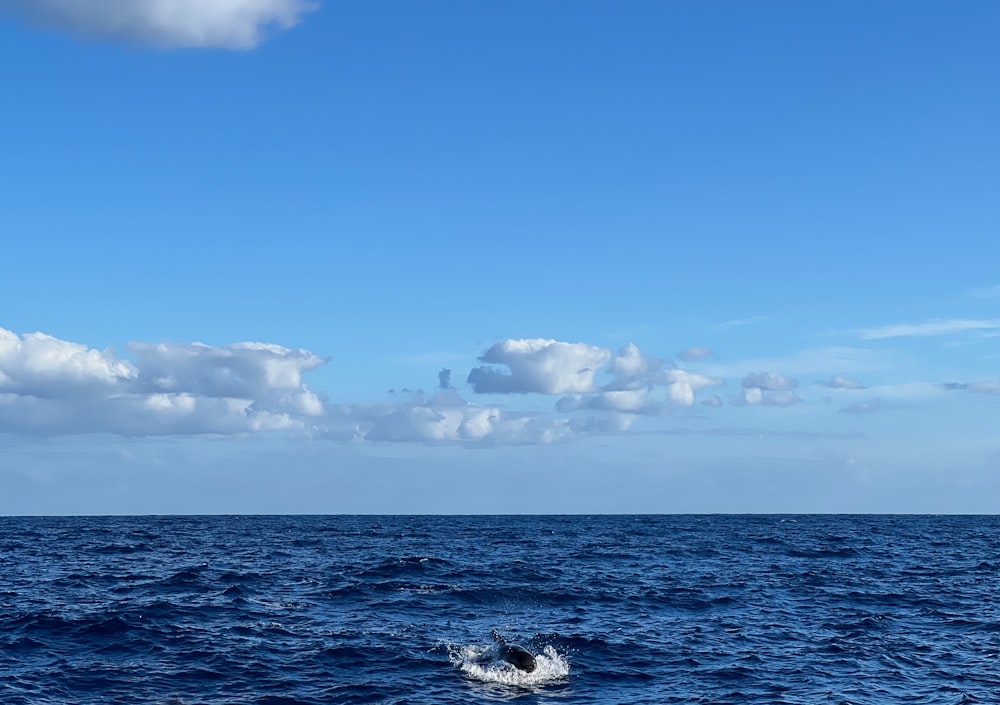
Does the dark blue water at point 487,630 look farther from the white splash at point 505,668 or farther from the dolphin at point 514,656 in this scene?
the dolphin at point 514,656

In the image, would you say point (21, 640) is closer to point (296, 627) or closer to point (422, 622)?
point (296, 627)

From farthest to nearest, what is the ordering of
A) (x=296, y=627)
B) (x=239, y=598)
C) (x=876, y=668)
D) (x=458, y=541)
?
(x=458, y=541), (x=239, y=598), (x=296, y=627), (x=876, y=668)

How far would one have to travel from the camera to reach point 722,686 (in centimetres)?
2991

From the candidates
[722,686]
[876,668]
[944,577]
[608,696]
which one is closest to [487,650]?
[608,696]

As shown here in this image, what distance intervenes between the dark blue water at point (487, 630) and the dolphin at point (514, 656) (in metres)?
0.37

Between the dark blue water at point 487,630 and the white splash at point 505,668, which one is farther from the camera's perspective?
the white splash at point 505,668

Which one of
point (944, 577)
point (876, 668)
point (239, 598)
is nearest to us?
point (876, 668)

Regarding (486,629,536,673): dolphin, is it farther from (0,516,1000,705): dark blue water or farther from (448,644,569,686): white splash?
(0,516,1000,705): dark blue water

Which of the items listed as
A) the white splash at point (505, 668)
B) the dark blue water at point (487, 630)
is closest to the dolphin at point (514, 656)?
the white splash at point (505, 668)

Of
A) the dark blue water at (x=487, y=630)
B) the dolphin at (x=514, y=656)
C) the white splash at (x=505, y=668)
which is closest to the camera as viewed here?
the dark blue water at (x=487, y=630)

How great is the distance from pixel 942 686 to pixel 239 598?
31.8 meters

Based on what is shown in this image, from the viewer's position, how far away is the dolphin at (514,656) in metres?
31.8

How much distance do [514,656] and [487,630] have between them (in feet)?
20.4

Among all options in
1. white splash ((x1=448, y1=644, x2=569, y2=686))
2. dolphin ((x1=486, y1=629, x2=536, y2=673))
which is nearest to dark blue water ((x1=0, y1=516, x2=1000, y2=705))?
white splash ((x1=448, y1=644, x2=569, y2=686))
